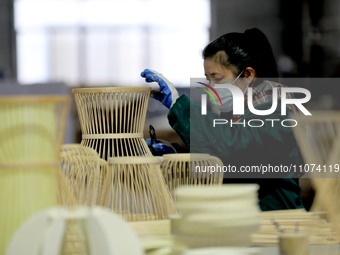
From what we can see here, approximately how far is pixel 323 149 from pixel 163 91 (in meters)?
0.64

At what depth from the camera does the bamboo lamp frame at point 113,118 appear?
8.18 feet

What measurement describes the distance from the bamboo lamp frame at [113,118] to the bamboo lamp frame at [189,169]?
3.6 inches

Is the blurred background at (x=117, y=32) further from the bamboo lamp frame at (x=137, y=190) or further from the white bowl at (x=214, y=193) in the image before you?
the white bowl at (x=214, y=193)

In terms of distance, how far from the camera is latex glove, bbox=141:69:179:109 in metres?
2.80

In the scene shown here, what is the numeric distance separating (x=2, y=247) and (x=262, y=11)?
34.0 ft

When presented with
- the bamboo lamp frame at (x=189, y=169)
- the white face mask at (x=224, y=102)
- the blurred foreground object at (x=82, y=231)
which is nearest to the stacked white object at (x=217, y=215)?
the blurred foreground object at (x=82, y=231)

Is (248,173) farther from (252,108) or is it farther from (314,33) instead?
(314,33)

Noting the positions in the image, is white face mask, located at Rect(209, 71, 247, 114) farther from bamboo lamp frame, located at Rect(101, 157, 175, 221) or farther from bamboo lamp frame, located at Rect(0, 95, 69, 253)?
bamboo lamp frame, located at Rect(0, 95, 69, 253)

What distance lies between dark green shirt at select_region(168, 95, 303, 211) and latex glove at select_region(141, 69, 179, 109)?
43mm

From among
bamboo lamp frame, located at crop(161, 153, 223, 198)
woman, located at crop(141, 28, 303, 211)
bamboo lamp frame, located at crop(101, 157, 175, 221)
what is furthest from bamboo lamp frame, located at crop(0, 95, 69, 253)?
woman, located at crop(141, 28, 303, 211)

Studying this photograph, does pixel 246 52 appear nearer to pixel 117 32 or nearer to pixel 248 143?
pixel 248 143

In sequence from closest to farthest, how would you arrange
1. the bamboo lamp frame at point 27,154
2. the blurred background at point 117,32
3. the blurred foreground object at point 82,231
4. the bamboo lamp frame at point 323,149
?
the blurred foreground object at point 82,231, the bamboo lamp frame at point 27,154, the bamboo lamp frame at point 323,149, the blurred background at point 117,32

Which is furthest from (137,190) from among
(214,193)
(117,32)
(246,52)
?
(117,32)

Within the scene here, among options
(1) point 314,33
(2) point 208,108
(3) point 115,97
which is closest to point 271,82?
(2) point 208,108
